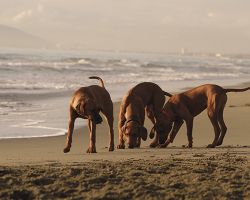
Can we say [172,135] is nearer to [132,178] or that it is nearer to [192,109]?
[192,109]

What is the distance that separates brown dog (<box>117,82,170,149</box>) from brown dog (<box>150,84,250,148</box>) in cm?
35

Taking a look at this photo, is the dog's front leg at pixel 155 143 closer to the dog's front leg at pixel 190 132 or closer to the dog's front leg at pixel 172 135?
the dog's front leg at pixel 172 135

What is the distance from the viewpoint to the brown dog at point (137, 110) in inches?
299

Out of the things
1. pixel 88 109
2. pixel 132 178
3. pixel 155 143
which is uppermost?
pixel 88 109

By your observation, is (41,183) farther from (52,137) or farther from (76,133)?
(76,133)

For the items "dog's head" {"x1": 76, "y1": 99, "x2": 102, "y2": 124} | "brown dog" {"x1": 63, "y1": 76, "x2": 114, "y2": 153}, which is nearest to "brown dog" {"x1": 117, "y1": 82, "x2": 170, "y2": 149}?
"brown dog" {"x1": 63, "y1": 76, "x2": 114, "y2": 153}

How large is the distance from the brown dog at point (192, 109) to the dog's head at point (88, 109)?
4.36 ft

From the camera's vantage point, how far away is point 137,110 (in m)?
7.87

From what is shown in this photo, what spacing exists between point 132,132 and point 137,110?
1.52 feet

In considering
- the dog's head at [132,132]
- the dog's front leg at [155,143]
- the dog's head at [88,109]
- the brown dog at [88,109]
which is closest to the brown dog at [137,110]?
the dog's head at [132,132]

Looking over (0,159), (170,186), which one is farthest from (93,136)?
(170,186)

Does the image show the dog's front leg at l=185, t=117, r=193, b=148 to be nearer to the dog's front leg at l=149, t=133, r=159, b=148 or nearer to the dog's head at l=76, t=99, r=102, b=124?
the dog's front leg at l=149, t=133, r=159, b=148

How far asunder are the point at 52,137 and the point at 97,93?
5.51 feet

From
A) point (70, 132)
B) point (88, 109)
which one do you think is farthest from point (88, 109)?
point (70, 132)
